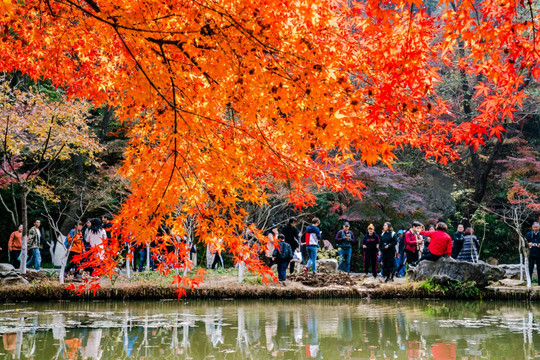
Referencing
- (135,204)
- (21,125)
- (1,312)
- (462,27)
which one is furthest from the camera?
(21,125)

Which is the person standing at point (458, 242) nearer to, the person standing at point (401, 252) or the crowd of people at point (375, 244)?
the crowd of people at point (375, 244)

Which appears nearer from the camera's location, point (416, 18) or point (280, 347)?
point (416, 18)

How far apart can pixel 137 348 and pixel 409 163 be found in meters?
14.4

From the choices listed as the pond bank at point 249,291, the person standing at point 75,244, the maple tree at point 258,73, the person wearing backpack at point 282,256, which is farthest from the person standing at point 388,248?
the person standing at point 75,244

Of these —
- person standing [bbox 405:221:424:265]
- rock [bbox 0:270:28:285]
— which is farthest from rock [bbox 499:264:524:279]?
rock [bbox 0:270:28:285]

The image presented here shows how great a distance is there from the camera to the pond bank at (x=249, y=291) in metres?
10.3

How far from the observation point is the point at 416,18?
5812 millimetres

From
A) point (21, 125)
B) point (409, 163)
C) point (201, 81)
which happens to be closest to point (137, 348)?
point (201, 81)

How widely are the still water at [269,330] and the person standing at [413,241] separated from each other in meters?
2.58

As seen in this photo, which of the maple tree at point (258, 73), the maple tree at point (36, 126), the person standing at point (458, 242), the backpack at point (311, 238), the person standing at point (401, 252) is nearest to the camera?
the maple tree at point (258, 73)

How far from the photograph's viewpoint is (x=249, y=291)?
10.7 m

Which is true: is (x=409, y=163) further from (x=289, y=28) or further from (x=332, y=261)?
(x=289, y=28)

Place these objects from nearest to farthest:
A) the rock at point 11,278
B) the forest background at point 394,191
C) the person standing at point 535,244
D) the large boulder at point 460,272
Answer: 1. the large boulder at point 460,272
2. the rock at point 11,278
3. the person standing at point 535,244
4. the forest background at point 394,191

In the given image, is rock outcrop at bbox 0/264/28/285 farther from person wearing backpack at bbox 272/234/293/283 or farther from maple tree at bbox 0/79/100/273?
person wearing backpack at bbox 272/234/293/283
